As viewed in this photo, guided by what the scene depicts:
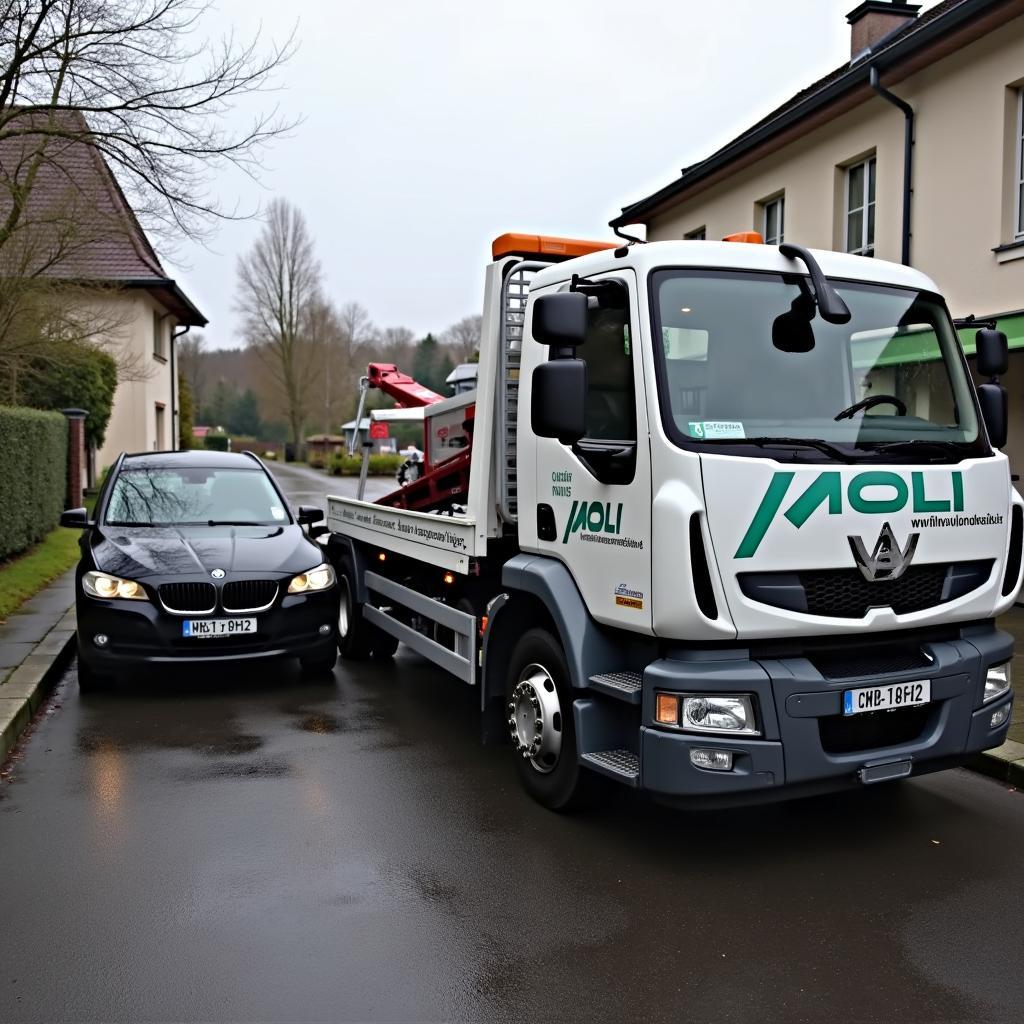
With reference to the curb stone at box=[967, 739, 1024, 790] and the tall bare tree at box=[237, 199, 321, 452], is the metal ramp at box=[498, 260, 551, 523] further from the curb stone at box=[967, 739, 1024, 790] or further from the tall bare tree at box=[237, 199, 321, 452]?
the tall bare tree at box=[237, 199, 321, 452]

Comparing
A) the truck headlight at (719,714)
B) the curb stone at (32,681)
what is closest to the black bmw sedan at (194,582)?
the curb stone at (32,681)

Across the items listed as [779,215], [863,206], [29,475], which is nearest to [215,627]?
[29,475]

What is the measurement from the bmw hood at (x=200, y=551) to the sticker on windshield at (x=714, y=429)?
4202 mm

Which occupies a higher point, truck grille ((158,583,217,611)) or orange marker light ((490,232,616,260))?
orange marker light ((490,232,616,260))

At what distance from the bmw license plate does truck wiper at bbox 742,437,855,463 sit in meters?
4.32

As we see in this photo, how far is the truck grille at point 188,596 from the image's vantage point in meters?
7.17

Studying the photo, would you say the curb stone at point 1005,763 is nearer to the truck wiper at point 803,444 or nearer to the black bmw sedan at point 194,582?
the truck wiper at point 803,444

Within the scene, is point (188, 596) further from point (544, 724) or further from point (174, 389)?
point (174, 389)

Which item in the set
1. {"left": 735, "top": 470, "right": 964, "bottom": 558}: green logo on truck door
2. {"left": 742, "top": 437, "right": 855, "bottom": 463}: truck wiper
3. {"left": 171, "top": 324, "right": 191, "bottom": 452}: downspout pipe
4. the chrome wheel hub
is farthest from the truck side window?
{"left": 171, "top": 324, "right": 191, "bottom": 452}: downspout pipe

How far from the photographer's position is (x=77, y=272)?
15578 millimetres

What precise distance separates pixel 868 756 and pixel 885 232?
10792 mm

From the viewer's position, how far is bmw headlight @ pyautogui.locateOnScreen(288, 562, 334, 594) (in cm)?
762

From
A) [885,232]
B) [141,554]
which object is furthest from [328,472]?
[141,554]

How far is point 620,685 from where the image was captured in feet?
14.1
